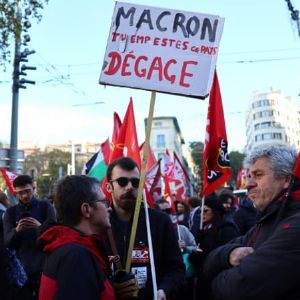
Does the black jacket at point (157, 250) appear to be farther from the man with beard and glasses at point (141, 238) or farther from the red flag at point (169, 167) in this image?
the red flag at point (169, 167)

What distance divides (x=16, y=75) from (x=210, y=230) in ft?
34.1

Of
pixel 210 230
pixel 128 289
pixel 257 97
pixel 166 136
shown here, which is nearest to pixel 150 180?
pixel 210 230

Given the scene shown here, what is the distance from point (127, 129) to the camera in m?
4.98

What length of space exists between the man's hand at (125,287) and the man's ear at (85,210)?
415mm

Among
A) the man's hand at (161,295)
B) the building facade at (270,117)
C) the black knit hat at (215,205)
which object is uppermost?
the building facade at (270,117)

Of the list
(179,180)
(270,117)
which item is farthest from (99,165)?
(270,117)

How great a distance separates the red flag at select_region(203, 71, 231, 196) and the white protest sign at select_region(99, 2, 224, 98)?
214 centimetres

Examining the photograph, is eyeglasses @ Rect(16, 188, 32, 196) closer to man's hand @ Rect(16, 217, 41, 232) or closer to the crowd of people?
man's hand @ Rect(16, 217, 41, 232)

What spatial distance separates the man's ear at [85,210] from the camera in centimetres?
269

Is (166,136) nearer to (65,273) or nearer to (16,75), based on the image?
(16,75)

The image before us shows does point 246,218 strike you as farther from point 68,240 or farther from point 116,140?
point 68,240

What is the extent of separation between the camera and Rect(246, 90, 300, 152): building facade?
11256 centimetres

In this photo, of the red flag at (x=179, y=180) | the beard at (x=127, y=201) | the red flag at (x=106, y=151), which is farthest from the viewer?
the red flag at (x=179, y=180)

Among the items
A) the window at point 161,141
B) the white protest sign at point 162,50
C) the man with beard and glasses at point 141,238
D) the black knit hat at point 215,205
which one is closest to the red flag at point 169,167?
the black knit hat at point 215,205
